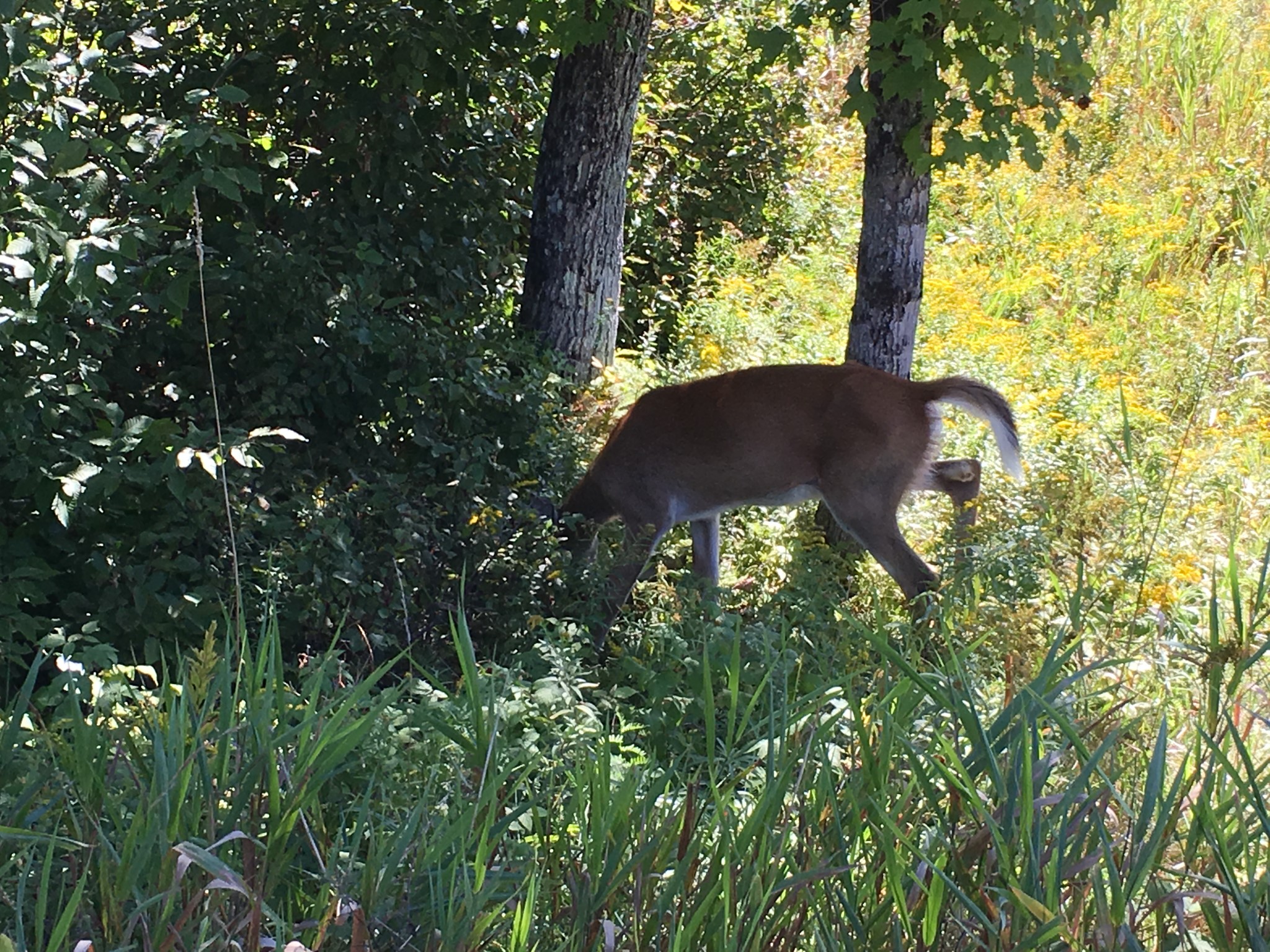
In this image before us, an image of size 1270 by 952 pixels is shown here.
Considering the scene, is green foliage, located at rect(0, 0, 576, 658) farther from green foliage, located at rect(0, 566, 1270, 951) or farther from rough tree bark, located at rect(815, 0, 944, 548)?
rough tree bark, located at rect(815, 0, 944, 548)

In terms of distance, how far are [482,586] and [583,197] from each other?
2936 mm

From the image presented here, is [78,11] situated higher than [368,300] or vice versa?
[78,11]

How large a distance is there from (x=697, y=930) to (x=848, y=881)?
28 cm

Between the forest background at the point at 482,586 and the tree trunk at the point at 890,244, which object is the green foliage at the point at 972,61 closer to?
the tree trunk at the point at 890,244

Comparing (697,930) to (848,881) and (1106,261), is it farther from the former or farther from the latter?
(1106,261)

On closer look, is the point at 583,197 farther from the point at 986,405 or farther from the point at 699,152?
the point at 699,152

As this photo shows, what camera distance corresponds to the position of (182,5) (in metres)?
5.60

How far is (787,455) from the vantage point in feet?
20.3

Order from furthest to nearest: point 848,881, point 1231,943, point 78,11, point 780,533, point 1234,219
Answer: point 1234,219 < point 780,533 < point 78,11 < point 848,881 < point 1231,943

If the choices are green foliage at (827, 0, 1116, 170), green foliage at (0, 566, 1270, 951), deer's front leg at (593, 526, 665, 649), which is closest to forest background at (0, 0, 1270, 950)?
green foliage at (0, 566, 1270, 951)

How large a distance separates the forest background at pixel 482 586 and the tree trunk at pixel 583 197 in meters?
0.23

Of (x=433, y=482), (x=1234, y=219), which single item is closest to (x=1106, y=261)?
(x=1234, y=219)

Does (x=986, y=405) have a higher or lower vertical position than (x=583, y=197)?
lower

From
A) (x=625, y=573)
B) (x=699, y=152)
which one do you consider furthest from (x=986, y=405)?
(x=699, y=152)
